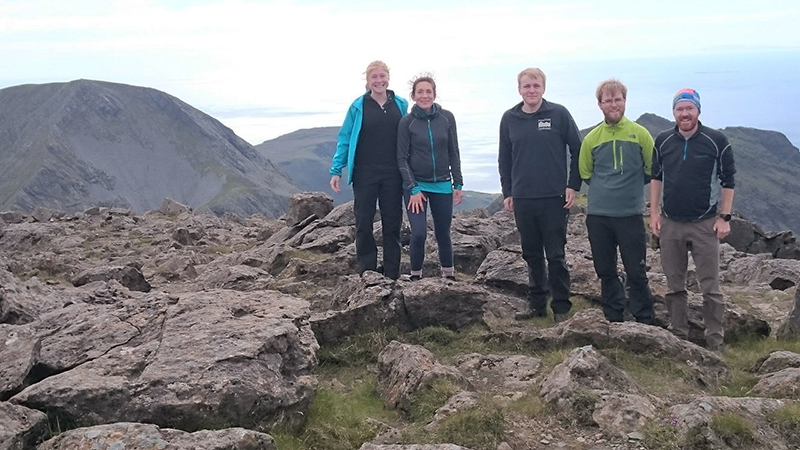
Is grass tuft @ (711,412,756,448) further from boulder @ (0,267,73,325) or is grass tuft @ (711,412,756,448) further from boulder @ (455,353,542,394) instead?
boulder @ (0,267,73,325)

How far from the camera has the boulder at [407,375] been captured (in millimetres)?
9594

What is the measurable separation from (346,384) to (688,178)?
22.1ft

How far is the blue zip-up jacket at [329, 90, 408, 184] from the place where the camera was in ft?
46.6

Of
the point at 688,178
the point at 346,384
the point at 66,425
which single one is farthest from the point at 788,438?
the point at 66,425

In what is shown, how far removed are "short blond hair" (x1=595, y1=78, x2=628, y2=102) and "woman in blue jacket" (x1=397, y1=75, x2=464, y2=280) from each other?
3.20 meters

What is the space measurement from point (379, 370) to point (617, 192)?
5.41 m

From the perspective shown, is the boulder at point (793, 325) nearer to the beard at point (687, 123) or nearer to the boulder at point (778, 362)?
the boulder at point (778, 362)

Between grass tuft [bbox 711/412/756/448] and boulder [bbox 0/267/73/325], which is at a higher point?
boulder [bbox 0/267/73/325]

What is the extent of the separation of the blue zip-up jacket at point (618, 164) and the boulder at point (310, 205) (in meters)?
17.8

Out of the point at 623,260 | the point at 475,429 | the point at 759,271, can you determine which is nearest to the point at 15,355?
the point at 475,429

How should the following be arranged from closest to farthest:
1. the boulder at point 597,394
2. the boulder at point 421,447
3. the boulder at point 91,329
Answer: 1. the boulder at point 421,447
2. the boulder at point 597,394
3. the boulder at point 91,329

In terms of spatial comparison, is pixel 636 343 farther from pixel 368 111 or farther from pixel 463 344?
pixel 368 111

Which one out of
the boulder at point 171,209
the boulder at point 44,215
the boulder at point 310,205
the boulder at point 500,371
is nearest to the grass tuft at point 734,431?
the boulder at point 500,371

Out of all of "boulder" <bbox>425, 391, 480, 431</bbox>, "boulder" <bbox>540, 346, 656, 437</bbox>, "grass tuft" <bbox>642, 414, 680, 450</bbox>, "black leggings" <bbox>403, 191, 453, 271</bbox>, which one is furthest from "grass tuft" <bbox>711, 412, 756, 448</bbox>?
"black leggings" <bbox>403, 191, 453, 271</bbox>
